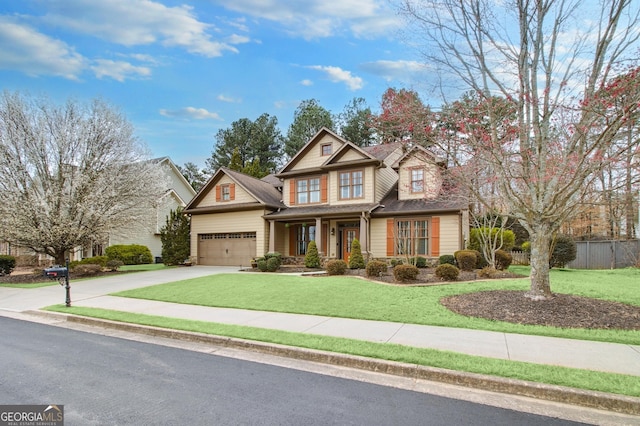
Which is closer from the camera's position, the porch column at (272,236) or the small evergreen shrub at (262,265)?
the small evergreen shrub at (262,265)

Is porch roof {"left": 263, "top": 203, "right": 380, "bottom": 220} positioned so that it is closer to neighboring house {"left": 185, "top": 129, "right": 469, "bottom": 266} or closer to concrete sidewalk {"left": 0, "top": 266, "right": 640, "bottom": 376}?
neighboring house {"left": 185, "top": 129, "right": 469, "bottom": 266}

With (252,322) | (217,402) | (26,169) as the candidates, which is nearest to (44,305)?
(252,322)

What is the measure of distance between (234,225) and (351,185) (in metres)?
7.84

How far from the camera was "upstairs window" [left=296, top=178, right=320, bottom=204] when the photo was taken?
69.8 ft

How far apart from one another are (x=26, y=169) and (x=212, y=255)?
10447 millimetres

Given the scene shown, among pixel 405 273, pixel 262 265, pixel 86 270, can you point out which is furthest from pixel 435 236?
pixel 86 270

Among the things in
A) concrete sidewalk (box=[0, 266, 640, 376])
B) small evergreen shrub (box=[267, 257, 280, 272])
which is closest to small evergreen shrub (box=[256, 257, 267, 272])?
small evergreen shrub (box=[267, 257, 280, 272])

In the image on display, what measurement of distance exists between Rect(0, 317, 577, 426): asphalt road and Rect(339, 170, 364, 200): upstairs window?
15.0m

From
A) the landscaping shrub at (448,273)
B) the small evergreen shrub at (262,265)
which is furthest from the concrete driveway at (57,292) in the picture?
the landscaping shrub at (448,273)

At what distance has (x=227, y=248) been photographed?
22438mm

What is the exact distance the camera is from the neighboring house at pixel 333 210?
17.7 meters

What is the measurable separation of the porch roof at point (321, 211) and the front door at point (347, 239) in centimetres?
150

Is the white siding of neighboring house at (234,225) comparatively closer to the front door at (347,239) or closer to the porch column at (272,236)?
the porch column at (272,236)

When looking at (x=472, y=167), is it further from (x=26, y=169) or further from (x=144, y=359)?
(x=26, y=169)
